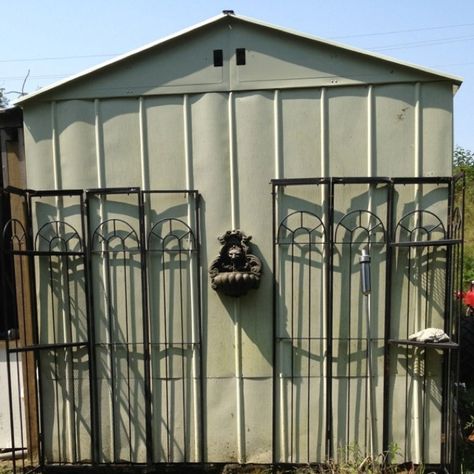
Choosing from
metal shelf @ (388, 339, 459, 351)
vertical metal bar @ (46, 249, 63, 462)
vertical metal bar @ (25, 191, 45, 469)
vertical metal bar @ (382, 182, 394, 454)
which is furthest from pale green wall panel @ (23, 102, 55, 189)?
metal shelf @ (388, 339, 459, 351)

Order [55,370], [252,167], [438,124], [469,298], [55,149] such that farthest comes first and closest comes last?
[469,298] < [55,370] < [55,149] < [252,167] < [438,124]

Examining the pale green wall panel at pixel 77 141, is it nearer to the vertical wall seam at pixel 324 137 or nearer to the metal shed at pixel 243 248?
the metal shed at pixel 243 248

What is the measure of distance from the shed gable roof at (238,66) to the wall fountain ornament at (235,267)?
110cm

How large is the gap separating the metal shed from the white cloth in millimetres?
129

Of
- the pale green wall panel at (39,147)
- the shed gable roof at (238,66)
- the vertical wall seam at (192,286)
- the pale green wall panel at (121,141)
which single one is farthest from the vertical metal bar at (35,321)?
the vertical wall seam at (192,286)

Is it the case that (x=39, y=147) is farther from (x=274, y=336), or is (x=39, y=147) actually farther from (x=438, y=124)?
(x=438, y=124)

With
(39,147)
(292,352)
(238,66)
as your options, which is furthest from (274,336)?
(39,147)

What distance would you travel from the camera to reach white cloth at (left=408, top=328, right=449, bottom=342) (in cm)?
306

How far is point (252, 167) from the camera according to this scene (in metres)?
3.28

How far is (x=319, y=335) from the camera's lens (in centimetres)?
331

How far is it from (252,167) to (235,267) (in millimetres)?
738

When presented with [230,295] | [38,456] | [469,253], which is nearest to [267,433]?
[230,295]

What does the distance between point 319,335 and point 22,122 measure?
9.21 feet

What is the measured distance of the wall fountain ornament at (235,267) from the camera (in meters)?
3.15
